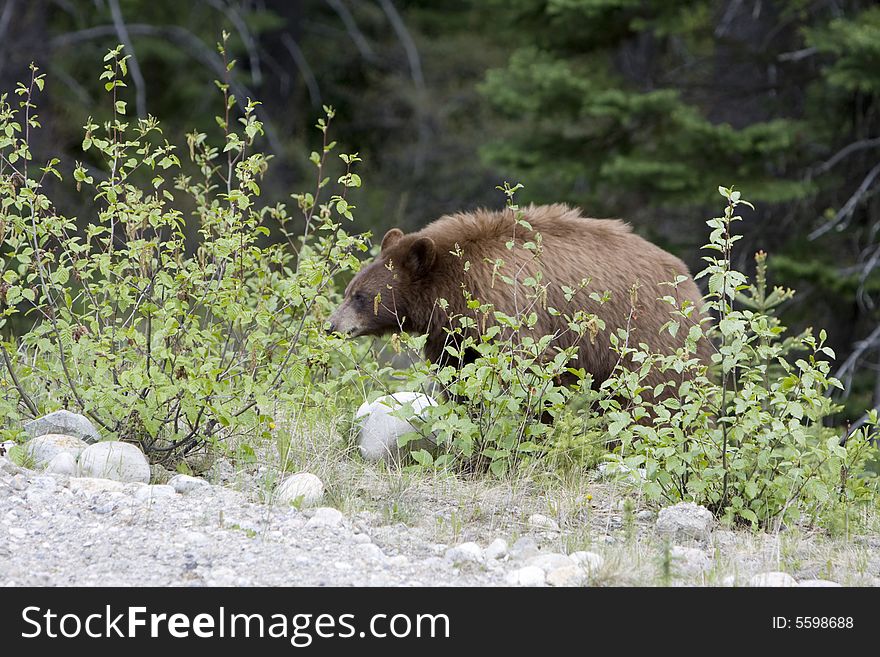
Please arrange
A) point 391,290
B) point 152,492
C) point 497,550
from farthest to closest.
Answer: point 391,290, point 152,492, point 497,550

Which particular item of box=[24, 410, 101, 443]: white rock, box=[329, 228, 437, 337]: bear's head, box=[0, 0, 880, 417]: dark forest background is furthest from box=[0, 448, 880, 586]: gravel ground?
box=[0, 0, 880, 417]: dark forest background

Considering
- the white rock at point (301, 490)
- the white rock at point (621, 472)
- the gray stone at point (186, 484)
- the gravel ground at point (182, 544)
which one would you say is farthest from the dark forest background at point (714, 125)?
the gravel ground at point (182, 544)

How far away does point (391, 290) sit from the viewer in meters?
6.71

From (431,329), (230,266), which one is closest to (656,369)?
(431,329)

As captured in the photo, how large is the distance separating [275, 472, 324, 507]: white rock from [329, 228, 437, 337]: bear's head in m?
1.79

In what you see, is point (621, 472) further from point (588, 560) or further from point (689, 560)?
point (588, 560)

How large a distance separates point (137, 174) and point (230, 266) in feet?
37.7

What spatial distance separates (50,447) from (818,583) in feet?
10.0

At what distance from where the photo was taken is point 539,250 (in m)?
5.30

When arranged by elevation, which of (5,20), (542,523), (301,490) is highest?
(5,20)

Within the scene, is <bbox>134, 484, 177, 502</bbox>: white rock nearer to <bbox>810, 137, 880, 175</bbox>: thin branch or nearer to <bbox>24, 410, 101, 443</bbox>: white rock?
<bbox>24, 410, 101, 443</bbox>: white rock

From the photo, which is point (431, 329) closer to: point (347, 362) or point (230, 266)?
point (347, 362)

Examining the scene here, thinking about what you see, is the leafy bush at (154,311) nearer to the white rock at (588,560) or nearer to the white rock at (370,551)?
the white rock at (370,551)

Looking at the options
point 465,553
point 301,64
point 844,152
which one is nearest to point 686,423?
point 465,553
